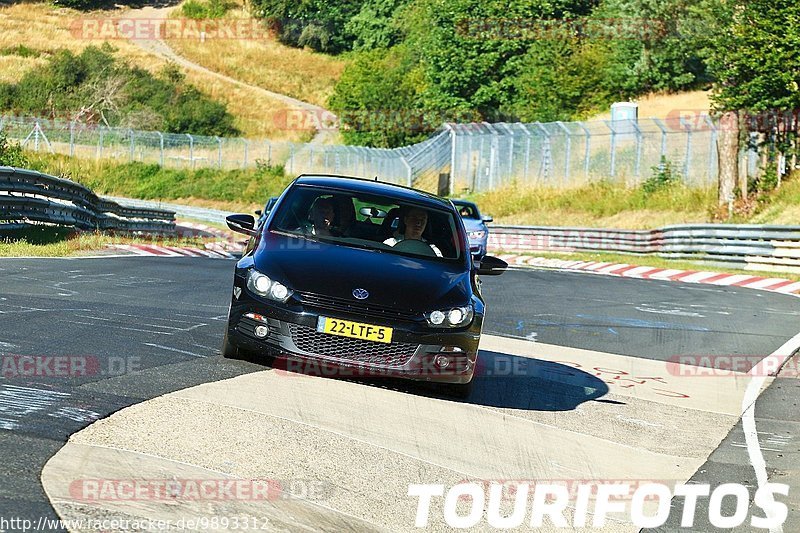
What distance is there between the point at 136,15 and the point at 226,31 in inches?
347

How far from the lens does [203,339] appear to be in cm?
1033

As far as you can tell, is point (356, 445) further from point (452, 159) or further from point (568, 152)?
point (452, 159)

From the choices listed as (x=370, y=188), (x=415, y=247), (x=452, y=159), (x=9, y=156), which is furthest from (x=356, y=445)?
(x=452, y=159)

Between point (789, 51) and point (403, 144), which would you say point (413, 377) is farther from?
point (403, 144)

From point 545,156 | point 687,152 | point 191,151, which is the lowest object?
point 191,151

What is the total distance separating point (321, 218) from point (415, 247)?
0.78 meters

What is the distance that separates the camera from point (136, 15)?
4518 inches

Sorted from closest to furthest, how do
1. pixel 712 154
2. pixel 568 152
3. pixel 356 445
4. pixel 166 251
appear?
1. pixel 356 445
2. pixel 166 251
3. pixel 712 154
4. pixel 568 152

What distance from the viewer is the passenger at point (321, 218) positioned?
31.2ft

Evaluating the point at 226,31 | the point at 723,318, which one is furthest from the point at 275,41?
the point at 723,318

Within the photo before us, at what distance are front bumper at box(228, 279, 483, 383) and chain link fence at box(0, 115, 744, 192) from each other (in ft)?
100.0

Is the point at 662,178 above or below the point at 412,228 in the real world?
below

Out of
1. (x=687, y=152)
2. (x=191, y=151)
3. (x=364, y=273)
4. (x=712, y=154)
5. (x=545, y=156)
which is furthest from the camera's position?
(x=191, y=151)

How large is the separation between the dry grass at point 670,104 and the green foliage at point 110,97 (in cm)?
3104
